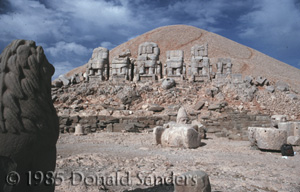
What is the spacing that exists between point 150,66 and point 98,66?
169 inches

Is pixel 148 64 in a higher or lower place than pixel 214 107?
higher

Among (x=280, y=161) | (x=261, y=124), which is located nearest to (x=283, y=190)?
(x=280, y=161)

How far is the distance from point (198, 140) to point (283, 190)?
173 inches

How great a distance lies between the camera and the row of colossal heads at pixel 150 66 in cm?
1894

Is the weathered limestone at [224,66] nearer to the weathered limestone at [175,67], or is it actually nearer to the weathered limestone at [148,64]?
the weathered limestone at [175,67]

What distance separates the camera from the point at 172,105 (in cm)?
1528

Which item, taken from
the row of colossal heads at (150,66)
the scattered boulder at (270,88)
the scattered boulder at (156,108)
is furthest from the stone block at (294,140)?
the row of colossal heads at (150,66)

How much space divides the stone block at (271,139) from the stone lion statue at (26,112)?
272 inches

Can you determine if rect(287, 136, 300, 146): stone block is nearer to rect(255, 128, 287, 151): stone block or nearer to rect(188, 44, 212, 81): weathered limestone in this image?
rect(255, 128, 287, 151): stone block

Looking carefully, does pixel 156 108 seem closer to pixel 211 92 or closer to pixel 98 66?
pixel 211 92

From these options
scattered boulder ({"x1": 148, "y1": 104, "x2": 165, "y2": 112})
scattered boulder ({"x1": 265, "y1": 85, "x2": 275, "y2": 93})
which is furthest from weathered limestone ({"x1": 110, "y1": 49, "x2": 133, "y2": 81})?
scattered boulder ({"x1": 265, "y1": 85, "x2": 275, "y2": 93})

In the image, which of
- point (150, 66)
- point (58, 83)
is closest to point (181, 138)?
point (150, 66)

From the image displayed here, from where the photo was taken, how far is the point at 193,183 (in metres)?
3.24

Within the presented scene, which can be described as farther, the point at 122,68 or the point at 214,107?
the point at 122,68
